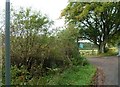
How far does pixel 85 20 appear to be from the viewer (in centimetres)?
281

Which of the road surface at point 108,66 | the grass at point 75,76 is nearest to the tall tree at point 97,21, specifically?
the road surface at point 108,66

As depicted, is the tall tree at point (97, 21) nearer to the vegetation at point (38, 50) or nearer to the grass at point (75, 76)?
the vegetation at point (38, 50)

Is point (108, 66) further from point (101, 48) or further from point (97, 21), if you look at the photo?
point (97, 21)

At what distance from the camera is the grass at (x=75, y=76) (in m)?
2.90

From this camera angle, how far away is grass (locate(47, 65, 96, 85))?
9.53 feet

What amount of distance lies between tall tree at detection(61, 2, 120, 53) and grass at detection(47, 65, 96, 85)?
43 cm

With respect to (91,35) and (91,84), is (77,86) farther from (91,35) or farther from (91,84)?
(91,35)

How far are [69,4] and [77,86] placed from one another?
34.5 inches

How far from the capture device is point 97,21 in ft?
9.18

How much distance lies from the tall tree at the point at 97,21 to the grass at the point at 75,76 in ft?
1.42

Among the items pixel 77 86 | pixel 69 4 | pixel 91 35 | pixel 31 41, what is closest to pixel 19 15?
pixel 31 41

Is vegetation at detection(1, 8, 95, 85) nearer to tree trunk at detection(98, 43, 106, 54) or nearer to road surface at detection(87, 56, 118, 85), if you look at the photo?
road surface at detection(87, 56, 118, 85)

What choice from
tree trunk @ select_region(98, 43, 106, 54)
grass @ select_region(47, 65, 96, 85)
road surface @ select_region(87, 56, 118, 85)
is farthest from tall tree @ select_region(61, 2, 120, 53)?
grass @ select_region(47, 65, 96, 85)

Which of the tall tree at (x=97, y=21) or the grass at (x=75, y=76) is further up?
the tall tree at (x=97, y=21)
